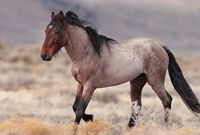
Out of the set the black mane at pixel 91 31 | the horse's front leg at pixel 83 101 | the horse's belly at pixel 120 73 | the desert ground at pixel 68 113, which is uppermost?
the black mane at pixel 91 31

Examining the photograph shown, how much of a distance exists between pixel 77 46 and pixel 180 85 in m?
2.88

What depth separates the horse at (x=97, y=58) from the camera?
40.4 feet

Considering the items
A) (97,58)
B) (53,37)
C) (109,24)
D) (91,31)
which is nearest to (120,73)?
(97,58)

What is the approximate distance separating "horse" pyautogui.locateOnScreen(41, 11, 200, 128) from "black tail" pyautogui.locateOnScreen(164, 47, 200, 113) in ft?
1.59

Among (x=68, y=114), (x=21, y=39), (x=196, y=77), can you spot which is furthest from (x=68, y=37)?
(x=21, y=39)

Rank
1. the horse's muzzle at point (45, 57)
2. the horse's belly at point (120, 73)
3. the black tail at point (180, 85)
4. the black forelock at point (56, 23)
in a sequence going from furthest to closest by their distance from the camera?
the black tail at point (180, 85) < the horse's belly at point (120, 73) < the black forelock at point (56, 23) < the horse's muzzle at point (45, 57)

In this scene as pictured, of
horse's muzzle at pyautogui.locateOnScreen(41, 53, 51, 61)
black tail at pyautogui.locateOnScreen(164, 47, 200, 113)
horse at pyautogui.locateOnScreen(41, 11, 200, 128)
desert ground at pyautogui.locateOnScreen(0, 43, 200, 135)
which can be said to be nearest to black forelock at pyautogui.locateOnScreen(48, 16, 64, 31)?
horse at pyautogui.locateOnScreen(41, 11, 200, 128)

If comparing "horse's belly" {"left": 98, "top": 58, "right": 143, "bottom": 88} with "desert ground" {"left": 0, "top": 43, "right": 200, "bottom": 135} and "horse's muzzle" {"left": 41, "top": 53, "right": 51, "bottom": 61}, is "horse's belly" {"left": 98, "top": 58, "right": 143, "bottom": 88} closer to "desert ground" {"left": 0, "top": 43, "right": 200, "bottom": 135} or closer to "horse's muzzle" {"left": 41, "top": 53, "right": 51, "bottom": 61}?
"desert ground" {"left": 0, "top": 43, "right": 200, "bottom": 135}

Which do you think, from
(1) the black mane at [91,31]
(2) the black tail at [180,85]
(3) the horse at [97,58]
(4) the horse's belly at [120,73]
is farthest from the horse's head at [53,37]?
(2) the black tail at [180,85]

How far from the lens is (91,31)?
12.9 meters

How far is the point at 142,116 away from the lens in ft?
37.9

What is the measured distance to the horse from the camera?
40.4 ft

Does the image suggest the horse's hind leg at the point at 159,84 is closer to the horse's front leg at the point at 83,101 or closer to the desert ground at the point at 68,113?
the desert ground at the point at 68,113

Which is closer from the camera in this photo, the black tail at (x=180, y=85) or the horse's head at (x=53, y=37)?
the horse's head at (x=53, y=37)
